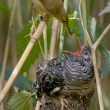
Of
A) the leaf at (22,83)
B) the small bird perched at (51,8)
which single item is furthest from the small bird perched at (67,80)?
the leaf at (22,83)

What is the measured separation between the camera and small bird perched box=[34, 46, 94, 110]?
48.1 inches

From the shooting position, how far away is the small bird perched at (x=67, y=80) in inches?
48.1

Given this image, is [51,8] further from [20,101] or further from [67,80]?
[20,101]

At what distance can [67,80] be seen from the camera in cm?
Answer: 123

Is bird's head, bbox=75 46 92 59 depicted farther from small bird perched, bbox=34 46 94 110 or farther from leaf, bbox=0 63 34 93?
leaf, bbox=0 63 34 93

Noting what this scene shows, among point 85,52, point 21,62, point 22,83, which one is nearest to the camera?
point 21,62

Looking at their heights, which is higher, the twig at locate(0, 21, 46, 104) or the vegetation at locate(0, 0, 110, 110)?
the vegetation at locate(0, 0, 110, 110)

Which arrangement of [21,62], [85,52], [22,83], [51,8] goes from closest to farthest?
[21,62] < [51,8] < [85,52] < [22,83]

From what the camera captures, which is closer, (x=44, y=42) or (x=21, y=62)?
(x=21, y=62)

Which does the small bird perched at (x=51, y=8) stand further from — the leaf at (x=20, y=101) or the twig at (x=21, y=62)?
the leaf at (x=20, y=101)

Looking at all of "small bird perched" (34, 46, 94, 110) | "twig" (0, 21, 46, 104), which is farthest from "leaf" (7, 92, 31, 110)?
"twig" (0, 21, 46, 104)

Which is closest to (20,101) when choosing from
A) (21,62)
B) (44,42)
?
(44,42)

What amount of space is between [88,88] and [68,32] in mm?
211

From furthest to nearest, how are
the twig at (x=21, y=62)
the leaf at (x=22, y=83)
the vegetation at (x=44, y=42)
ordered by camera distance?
the leaf at (x=22, y=83)
the vegetation at (x=44, y=42)
the twig at (x=21, y=62)
